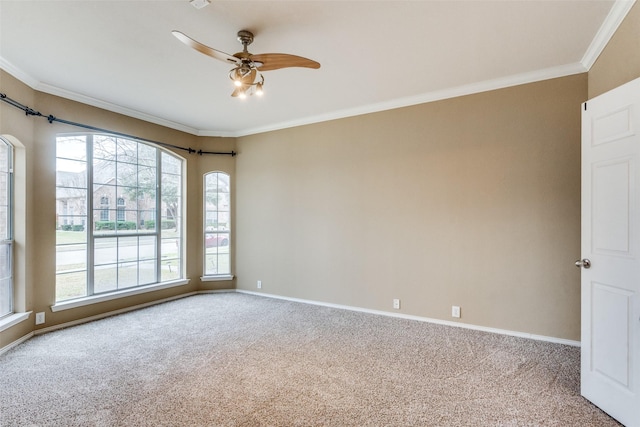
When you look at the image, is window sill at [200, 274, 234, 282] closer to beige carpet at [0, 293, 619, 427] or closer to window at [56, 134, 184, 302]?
window at [56, 134, 184, 302]

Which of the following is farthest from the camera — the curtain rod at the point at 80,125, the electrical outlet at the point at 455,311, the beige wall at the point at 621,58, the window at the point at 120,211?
the window at the point at 120,211

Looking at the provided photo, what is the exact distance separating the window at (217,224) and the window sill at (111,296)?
541mm

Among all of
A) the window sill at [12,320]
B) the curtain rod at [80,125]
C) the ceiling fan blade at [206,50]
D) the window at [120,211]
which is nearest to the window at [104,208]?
the window at [120,211]

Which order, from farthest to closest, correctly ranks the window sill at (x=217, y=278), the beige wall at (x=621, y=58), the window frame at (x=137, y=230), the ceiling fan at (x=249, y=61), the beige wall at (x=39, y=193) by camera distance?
the window sill at (x=217, y=278)
the window frame at (x=137, y=230)
the beige wall at (x=39, y=193)
the ceiling fan at (x=249, y=61)
the beige wall at (x=621, y=58)

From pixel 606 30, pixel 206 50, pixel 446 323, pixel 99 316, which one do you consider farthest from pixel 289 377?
pixel 606 30

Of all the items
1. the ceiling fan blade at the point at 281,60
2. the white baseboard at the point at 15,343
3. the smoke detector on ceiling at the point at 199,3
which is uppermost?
the smoke detector on ceiling at the point at 199,3

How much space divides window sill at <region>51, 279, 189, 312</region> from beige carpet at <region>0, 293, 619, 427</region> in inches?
12.4

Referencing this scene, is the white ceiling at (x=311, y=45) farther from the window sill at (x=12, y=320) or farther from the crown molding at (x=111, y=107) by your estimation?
the window sill at (x=12, y=320)

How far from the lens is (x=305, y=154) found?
15.3ft

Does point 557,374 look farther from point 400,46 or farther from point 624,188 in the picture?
point 400,46

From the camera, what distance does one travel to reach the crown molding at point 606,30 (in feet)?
6.86

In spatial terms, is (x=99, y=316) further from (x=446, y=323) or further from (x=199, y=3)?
(x=446, y=323)

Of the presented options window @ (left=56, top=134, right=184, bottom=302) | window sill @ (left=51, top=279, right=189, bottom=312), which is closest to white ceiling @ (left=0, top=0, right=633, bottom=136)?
window @ (left=56, top=134, right=184, bottom=302)

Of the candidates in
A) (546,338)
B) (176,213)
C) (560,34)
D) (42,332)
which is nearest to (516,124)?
(560,34)
